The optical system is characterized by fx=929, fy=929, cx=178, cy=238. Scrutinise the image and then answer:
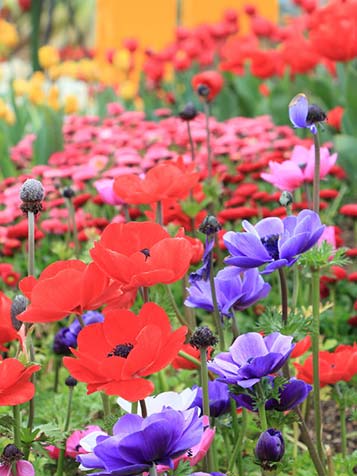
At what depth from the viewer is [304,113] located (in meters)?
1.08

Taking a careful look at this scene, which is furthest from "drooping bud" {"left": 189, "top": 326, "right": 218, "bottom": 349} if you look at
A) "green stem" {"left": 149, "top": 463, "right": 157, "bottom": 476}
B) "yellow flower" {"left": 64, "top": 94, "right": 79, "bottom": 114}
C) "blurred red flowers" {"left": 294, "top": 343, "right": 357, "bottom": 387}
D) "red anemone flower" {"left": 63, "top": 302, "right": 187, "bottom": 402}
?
"yellow flower" {"left": 64, "top": 94, "right": 79, "bottom": 114}

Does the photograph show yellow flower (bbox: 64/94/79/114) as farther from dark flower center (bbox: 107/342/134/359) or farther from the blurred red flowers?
dark flower center (bbox: 107/342/134/359)

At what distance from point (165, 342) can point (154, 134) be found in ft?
7.65

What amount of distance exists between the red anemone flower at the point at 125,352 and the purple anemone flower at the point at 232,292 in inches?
7.6

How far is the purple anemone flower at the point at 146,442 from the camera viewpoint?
2.67 ft

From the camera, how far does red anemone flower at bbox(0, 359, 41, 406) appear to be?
95 centimetres

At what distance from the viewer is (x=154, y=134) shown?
3213 millimetres

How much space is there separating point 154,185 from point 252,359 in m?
0.49

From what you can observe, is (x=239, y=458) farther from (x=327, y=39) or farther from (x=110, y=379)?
(x=327, y=39)

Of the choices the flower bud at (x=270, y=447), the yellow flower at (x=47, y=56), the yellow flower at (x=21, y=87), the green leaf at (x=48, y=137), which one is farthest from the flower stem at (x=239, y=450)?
the yellow flower at (x=47, y=56)

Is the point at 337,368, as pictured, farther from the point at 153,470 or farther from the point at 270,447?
the point at 153,470

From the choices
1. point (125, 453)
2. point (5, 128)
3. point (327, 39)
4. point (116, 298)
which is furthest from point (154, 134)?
point (125, 453)

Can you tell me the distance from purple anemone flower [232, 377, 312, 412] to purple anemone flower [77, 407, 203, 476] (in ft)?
0.67

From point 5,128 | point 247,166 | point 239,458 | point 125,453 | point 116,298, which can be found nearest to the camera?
point 125,453
